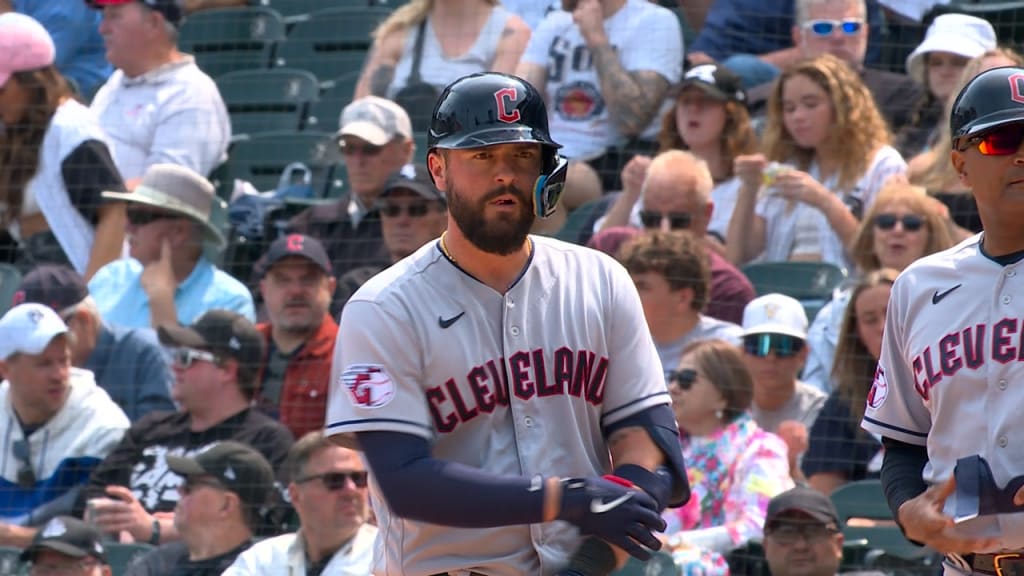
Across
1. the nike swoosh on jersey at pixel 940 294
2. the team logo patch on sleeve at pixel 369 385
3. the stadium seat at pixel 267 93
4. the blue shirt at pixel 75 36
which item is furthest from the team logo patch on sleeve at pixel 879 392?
the blue shirt at pixel 75 36

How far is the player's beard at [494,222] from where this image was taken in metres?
2.96

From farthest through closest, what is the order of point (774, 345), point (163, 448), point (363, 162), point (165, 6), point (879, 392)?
point (165, 6)
point (363, 162)
point (163, 448)
point (774, 345)
point (879, 392)

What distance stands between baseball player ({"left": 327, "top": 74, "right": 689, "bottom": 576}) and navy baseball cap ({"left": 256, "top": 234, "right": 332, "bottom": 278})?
11.2 feet

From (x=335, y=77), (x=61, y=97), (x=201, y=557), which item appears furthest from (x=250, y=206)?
(x=201, y=557)

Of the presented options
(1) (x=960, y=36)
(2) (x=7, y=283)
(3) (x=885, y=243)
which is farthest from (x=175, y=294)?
(1) (x=960, y=36)

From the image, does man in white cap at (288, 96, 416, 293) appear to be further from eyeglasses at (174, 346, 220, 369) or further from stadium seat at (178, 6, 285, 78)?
stadium seat at (178, 6, 285, 78)

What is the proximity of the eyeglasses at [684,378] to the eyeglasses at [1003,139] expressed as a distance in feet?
8.17

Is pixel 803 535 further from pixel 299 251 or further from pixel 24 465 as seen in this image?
pixel 24 465

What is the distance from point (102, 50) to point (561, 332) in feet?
21.8

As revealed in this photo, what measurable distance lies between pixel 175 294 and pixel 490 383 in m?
4.17

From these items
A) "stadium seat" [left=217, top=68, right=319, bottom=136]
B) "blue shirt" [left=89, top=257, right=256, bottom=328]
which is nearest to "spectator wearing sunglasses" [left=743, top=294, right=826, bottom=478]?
"blue shirt" [left=89, top=257, right=256, bottom=328]

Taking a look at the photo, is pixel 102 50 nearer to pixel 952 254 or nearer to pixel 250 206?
pixel 250 206

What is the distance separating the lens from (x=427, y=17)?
7.93 meters

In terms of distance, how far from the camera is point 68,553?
5352mm
